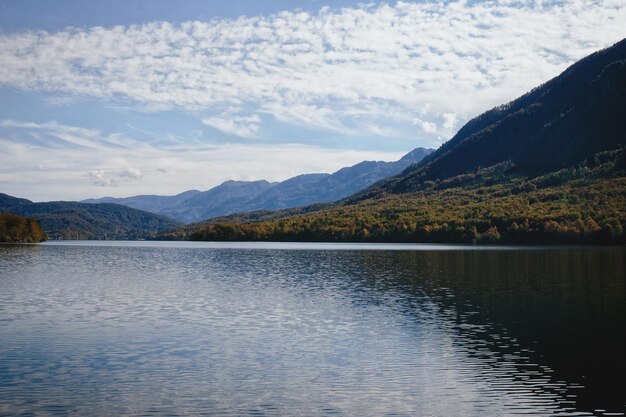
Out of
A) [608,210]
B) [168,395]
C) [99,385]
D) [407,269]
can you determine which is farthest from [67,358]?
[608,210]

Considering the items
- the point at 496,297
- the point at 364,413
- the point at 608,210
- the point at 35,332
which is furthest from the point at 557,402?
the point at 608,210

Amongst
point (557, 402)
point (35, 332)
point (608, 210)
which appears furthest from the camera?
point (608, 210)

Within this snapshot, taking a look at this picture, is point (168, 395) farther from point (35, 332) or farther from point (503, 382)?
point (35, 332)

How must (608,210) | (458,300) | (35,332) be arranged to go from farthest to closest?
(608,210)
(458,300)
(35,332)

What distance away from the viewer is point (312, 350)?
33.4 m

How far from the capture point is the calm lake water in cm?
2373

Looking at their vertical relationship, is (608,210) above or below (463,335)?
above

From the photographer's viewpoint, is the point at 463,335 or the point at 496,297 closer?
the point at 463,335

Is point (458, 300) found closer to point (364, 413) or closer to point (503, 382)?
point (503, 382)

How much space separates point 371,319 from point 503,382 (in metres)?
17.8

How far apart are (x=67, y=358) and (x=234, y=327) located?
12013 millimetres

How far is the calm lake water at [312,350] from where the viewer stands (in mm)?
23734

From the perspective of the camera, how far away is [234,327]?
40.5m

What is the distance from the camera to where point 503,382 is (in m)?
26.8
